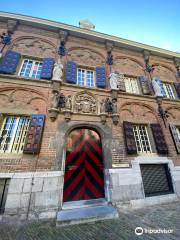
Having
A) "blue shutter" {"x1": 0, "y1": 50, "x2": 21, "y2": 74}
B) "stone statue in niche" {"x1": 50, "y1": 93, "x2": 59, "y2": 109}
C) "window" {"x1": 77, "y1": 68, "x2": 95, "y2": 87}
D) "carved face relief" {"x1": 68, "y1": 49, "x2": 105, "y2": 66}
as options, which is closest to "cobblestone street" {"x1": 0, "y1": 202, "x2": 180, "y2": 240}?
"stone statue in niche" {"x1": 50, "y1": 93, "x2": 59, "y2": 109}

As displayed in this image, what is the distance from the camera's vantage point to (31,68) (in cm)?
655

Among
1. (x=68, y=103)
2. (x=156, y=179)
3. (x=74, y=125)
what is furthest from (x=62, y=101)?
(x=156, y=179)

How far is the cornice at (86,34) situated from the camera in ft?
23.6

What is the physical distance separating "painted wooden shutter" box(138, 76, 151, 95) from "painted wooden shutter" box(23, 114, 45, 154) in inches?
245

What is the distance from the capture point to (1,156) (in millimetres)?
4336

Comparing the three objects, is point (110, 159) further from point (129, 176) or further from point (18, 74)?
point (18, 74)

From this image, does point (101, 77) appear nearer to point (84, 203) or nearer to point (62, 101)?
point (62, 101)

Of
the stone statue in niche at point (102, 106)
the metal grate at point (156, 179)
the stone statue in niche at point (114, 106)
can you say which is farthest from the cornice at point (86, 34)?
the metal grate at point (156, 179)

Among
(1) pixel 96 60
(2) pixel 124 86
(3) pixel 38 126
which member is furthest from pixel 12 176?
(1) pixel 96 60

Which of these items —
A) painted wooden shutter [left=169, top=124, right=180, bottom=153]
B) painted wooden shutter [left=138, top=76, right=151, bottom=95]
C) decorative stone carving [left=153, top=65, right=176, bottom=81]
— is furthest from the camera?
decorative stone carving [left=153, top=65, right=176, bottom=81]

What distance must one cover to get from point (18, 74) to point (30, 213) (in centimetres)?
614

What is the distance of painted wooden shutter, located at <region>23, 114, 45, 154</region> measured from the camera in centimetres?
454

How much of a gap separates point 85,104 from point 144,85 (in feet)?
14.3

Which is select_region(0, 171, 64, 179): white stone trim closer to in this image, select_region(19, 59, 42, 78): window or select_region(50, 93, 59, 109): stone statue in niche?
select_region(50, 93, 59, 109): stone statue in niche
